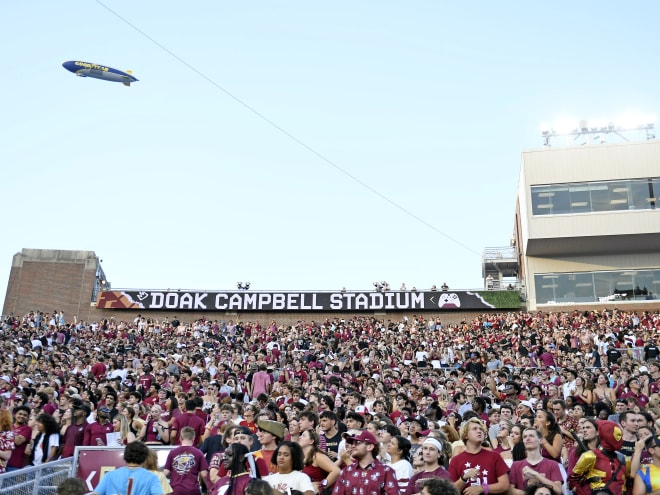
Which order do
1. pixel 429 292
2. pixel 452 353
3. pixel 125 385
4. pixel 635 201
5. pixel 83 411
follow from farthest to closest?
1. pixel 429 292
2. pixel 635 201
3. pixel 452 353
4. pixel 125 385
5. pixel 83 411

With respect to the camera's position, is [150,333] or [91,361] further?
[150,333]

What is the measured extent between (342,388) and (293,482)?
10868mm

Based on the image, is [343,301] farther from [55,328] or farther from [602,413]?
A: [602,413]

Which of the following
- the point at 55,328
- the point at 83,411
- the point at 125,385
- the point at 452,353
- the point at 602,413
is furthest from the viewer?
the point at 55,328

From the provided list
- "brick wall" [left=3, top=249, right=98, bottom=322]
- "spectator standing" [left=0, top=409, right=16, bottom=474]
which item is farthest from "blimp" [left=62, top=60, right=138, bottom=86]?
"spectator standing" [left=0, top=409, right=16, bottom=474]

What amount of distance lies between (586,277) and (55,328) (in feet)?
95.6

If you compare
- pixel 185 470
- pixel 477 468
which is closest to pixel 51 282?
pixel 185 470

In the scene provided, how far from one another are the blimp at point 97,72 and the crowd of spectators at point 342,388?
42.3 ft

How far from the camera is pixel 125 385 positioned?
18.1 meters

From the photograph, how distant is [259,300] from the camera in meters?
43.2

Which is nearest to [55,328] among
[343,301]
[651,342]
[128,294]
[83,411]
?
[128,294]

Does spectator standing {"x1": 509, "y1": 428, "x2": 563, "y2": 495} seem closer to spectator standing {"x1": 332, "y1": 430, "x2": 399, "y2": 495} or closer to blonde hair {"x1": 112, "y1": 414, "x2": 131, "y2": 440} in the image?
spectator standing {"x1": 332, "y1": 430, "x2": 399, "y2": 495}

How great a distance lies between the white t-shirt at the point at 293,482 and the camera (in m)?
6.80

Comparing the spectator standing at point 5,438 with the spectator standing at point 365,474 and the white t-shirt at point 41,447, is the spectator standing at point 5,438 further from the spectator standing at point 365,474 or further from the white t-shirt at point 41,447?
the spectator standing at point 365,474
